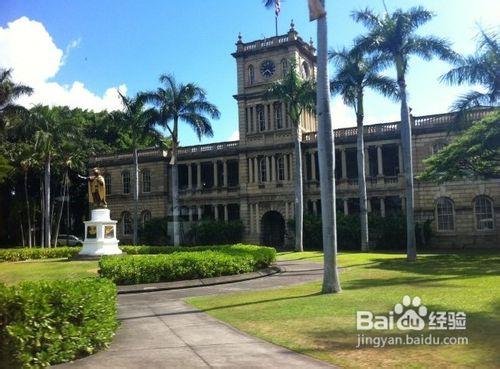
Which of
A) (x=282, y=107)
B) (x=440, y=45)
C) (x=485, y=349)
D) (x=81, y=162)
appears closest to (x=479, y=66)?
(x=440, y=45)

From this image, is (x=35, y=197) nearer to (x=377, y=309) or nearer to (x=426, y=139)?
(x=426, y=139)

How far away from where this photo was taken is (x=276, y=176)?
1751 inches

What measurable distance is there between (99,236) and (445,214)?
24797 millimetres

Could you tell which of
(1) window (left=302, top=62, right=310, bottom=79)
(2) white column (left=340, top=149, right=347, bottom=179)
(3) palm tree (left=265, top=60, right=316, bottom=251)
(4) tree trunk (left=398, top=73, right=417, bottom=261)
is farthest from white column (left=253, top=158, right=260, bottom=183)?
(4) tree trunk (left=398, top=73, right=417, bottom=261)

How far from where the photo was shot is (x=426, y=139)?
38.6 meters

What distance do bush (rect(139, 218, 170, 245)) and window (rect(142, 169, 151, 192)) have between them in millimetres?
5199

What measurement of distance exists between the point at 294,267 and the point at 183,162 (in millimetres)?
29023

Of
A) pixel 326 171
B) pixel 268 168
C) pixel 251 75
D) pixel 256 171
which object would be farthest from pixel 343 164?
pixel 326 171

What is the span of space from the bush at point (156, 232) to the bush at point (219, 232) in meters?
3.46

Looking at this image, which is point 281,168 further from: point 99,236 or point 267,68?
point 99,236

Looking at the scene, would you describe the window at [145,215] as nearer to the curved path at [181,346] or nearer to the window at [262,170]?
the window at [262,170]

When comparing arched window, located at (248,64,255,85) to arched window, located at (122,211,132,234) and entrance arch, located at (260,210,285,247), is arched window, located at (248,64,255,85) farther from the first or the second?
A: arched window, located at (122,211,132,234)

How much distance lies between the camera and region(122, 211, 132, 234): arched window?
171 feet

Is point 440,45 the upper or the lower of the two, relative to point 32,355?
upper
